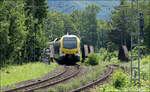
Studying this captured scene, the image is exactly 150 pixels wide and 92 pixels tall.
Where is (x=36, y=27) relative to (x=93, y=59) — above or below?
above

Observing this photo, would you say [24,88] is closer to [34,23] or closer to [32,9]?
[34,23]

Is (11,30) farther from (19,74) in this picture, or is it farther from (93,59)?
(93,59)

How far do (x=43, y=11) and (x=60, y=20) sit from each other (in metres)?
6.43

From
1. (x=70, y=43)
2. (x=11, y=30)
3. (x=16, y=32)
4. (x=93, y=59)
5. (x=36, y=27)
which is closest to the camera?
(x=11, y=30)

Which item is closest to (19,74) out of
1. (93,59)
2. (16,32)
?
(16,32)

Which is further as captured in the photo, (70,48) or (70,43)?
(70,48)

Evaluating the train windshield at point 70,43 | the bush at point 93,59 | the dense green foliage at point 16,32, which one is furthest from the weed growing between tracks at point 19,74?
the bush at point 93,59

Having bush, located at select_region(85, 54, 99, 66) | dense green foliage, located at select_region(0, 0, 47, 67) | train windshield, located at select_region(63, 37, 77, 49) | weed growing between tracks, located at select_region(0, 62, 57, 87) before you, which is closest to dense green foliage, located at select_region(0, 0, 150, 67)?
dense green foliage, located at select_region(0, 0, 47, 67)

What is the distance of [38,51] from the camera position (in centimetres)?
2709

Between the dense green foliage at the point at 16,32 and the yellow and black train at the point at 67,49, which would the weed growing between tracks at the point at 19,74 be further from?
the yellow and black train at the point at 67,49

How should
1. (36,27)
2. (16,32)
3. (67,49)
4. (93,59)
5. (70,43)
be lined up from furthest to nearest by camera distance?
(93,59)
(36,27)
(67,49)
(70,43)
(16,32)

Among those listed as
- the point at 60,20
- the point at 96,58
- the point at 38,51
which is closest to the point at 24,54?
the point at 38,51

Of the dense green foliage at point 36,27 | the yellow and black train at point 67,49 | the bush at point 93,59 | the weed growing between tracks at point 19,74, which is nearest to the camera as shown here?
the weed growing between tracks at point 19,74

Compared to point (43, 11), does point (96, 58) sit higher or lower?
lower
